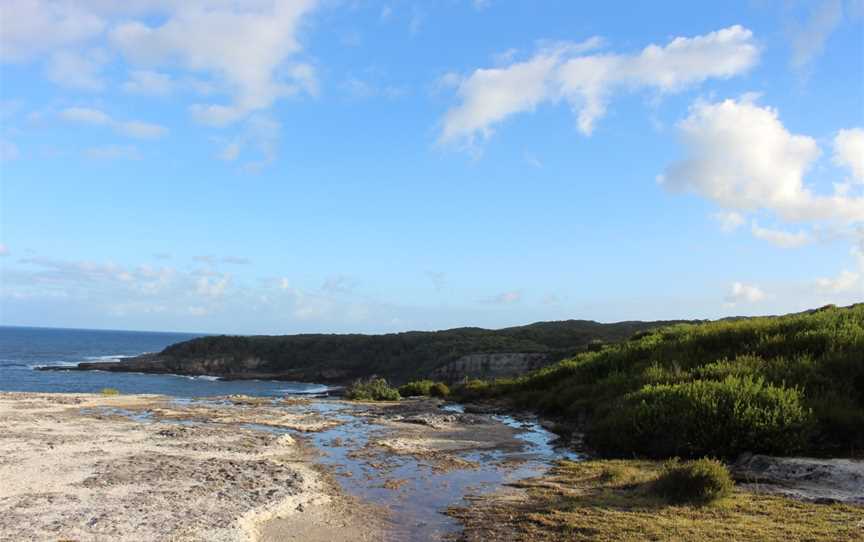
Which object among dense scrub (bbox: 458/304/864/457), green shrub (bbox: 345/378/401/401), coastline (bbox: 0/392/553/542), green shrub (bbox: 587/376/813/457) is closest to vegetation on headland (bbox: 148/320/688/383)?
green shrub (bbox: 345/378/401/401)

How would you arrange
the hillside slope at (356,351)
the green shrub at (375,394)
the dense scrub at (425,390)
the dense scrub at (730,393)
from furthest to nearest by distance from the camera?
the hillside slope at (356,351)
the dense scrub at (425,390)
the green shrub at (375,394)
the dense scrub at (730,393)

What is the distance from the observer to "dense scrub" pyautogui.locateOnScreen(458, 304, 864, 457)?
42.7ft

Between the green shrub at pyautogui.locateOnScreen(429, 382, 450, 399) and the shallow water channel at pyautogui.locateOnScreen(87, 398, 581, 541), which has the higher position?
the shallow water channel at pyautogui.locateOnScreen(87, 398, 581, 541)

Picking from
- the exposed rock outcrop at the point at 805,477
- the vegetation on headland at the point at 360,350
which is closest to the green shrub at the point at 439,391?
the exposed rock outcrop at the point at 805,477

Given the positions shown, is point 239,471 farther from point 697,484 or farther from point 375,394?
point 375,394

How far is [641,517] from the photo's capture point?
820 cm

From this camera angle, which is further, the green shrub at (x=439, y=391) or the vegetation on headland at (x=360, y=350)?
the vegetation on headland at (x=360, y=350)

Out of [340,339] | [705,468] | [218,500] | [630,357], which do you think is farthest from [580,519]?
[340,339]

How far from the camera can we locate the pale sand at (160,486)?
25.1 feet

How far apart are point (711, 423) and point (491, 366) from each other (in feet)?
160

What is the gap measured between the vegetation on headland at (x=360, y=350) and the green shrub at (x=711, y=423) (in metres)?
49.6

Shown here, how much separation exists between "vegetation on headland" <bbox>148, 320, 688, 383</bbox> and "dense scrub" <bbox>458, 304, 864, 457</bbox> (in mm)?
41269

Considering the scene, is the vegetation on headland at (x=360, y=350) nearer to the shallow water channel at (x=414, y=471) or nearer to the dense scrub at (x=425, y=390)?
the dense scrub at (x=425, y=390)

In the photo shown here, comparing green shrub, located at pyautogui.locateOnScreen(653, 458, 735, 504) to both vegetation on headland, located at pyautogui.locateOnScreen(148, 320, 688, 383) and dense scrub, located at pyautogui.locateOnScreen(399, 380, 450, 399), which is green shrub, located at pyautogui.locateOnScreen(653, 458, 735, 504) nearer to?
dense scrub, located at pyautogui.locateOnScreen(399, 380, 450, 399)
